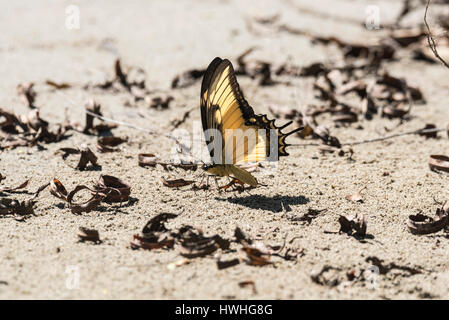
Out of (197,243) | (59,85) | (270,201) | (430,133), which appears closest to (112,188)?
(197,243)

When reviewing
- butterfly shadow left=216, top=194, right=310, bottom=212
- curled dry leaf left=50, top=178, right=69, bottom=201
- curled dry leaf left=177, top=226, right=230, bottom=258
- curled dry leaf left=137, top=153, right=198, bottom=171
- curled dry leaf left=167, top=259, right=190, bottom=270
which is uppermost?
curled dry leaf left=137, top=153, right=198, bottom=171

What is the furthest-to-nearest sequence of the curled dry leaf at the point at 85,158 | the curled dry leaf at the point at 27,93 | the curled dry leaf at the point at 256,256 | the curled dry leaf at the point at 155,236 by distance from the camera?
the curled dry leaf at the point at 27,93 → the curled dry leaf at the point at 85,158 → the curled dry leaf at the point at 155,236 → the curled dry leaf at the point at 256,256

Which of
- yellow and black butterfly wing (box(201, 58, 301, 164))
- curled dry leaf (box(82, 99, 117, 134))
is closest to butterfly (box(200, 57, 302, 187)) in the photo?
yellow and black butterfly wing (box(201, 58, 301, 164))

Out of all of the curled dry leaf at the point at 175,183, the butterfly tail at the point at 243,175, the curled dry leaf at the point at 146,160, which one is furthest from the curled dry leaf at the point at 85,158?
the butterfly tail at the point at 243,175

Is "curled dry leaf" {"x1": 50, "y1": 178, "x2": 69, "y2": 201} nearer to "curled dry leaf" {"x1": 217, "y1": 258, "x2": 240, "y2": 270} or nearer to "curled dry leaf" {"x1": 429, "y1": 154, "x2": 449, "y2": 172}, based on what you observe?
"curled dry leaf" {"x1": 217, "y1": 258, "x2": 240, "y2": 270}

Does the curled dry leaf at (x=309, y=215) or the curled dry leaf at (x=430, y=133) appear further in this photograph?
the curled dry leaf at (x=430, y=133)

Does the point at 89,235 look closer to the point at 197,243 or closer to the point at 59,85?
the point at 197,243

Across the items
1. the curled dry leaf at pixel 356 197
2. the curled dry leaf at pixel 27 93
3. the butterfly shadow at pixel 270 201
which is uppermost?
the curled dry leaf at pixel 27 93

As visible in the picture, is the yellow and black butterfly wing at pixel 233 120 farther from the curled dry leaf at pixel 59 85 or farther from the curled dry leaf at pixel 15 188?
the curled dry leaf at pixel 59 85
